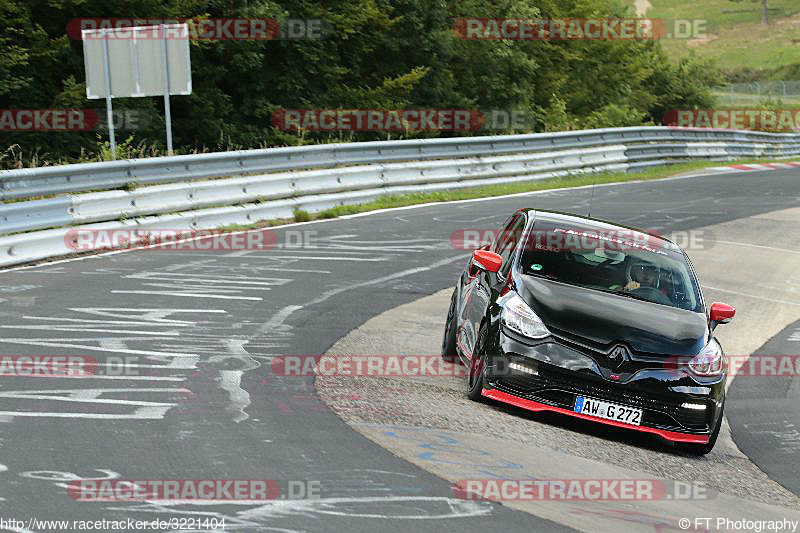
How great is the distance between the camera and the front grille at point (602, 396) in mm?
8109

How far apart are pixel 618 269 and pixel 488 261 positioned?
42.0 inches

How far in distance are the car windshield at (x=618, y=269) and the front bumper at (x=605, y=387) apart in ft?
3.35

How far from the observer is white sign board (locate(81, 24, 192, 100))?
20.2m

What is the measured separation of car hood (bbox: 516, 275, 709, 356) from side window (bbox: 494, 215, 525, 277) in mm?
391

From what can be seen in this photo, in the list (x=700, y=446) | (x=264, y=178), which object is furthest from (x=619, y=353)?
(x=264, y=178)

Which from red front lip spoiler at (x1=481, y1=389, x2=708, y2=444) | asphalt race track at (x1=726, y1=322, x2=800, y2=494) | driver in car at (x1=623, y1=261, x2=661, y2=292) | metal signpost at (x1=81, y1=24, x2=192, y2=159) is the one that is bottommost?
asphalt race track at (x1=726, y1=322, x2=800, y2=494)

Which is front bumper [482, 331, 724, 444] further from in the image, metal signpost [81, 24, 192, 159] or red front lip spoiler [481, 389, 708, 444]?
metal signpost [81, 24, 192, 159]

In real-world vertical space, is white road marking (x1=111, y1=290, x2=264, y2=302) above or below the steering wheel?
below

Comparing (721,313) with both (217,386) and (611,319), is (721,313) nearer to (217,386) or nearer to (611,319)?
(611,319)

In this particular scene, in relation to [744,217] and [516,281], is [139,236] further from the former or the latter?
[744,217]

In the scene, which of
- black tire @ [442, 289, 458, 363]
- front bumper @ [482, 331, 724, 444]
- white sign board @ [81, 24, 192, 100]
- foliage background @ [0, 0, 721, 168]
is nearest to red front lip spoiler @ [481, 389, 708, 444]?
front bumper @ [482, 331, 724, 444]

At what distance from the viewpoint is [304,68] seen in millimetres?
37781

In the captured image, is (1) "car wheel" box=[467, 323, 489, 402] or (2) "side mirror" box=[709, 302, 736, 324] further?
(2) "side mirror" box=[709, 302, 736, 324]

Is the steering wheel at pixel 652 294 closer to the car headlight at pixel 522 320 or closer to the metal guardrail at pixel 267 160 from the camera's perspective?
the car headlight at pixel 522 320
